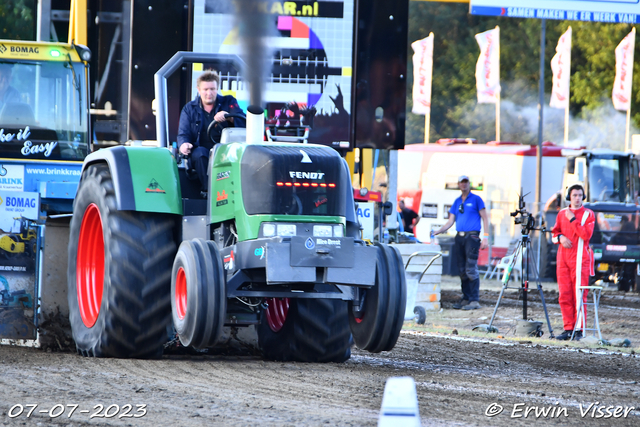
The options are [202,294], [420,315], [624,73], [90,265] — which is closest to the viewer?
[202,294]

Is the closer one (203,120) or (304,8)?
(203,120)

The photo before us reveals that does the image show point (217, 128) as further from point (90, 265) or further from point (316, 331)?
point (316, 331)

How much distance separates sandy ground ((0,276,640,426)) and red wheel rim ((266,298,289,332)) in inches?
12.8

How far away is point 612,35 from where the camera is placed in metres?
41.0

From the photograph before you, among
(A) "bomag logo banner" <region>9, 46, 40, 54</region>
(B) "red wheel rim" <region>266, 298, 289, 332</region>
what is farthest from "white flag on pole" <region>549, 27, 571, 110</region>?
(B) "red wheel rim" <region>266, 298, 289, 332</region>

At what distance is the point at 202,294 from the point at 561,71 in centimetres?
2765

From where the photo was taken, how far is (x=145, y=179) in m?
7.59

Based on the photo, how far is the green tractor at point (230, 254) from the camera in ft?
22.6

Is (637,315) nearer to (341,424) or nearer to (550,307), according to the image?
(550,307)

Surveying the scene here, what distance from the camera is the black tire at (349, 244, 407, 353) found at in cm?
723

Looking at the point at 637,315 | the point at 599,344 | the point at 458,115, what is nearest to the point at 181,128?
the point at 599,344

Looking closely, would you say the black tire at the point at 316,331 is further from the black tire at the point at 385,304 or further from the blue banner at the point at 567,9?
the blue banner at the point at 567,9

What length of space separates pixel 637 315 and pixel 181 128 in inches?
383

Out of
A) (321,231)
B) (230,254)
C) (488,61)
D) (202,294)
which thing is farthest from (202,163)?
(488,61)
